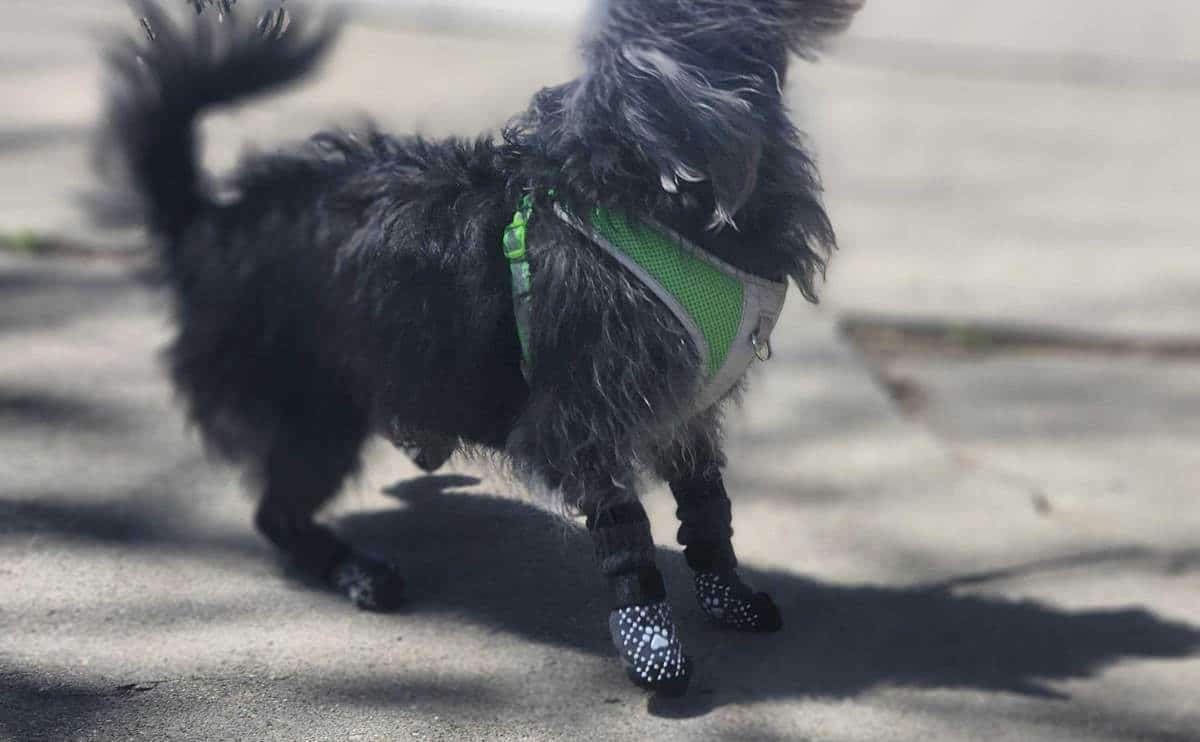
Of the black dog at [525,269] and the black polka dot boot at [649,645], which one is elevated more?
the black dog at [525,269]

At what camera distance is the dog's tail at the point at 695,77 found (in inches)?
87.7

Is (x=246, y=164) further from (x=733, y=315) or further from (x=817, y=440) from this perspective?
(x=817, y=440)

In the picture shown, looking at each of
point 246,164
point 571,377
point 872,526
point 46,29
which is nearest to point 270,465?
point 246,164

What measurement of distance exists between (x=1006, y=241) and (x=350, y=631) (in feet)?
12.4

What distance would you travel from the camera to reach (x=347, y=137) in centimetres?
281

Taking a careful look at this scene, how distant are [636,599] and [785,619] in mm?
639

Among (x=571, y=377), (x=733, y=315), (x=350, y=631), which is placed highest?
(x=733, y=315)

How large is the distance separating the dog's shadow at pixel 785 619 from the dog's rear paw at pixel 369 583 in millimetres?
57

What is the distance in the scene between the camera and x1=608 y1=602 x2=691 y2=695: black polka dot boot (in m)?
2.52

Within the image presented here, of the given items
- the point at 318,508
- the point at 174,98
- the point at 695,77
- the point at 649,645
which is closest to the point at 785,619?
the point at 649,645

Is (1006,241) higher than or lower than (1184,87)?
lower

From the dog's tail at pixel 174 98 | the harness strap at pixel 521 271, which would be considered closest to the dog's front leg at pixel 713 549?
the harness strap at pixel 521 271

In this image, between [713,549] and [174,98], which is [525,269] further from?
[174,98]

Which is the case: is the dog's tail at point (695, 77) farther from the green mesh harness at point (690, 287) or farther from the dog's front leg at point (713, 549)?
the dog's front leg at point (713, 549)
